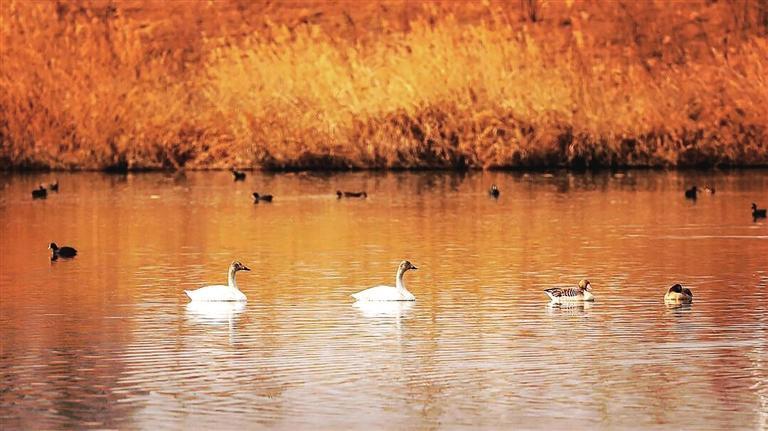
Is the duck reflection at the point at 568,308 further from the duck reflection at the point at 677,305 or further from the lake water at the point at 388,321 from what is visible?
the duck reflection at the point at 677,305

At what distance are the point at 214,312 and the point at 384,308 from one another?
1538 mm

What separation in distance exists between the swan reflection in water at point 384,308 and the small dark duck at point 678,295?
2.35 m

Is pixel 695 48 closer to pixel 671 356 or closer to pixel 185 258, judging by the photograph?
pixel 185 258

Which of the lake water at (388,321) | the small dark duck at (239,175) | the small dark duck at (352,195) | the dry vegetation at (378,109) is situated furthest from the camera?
the dry vegetation at (378,109)

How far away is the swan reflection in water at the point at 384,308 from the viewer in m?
17.9

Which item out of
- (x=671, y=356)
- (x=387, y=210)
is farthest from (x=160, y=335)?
(x=387, y=210)

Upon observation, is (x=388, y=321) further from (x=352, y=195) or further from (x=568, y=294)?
(x=352, y=195)

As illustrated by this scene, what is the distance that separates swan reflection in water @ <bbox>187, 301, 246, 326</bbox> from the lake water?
6cm

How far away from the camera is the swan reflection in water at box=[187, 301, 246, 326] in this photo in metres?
17.6

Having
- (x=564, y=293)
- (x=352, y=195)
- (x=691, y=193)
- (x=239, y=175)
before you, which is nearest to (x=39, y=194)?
(x=352, y=195)

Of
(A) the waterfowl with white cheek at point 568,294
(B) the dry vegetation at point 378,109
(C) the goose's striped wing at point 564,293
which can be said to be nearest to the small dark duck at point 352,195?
(B) the dry vegetation at point 378,109

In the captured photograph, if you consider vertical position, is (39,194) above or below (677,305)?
above

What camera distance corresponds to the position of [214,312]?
59.8 ft

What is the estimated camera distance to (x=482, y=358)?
14914mm
